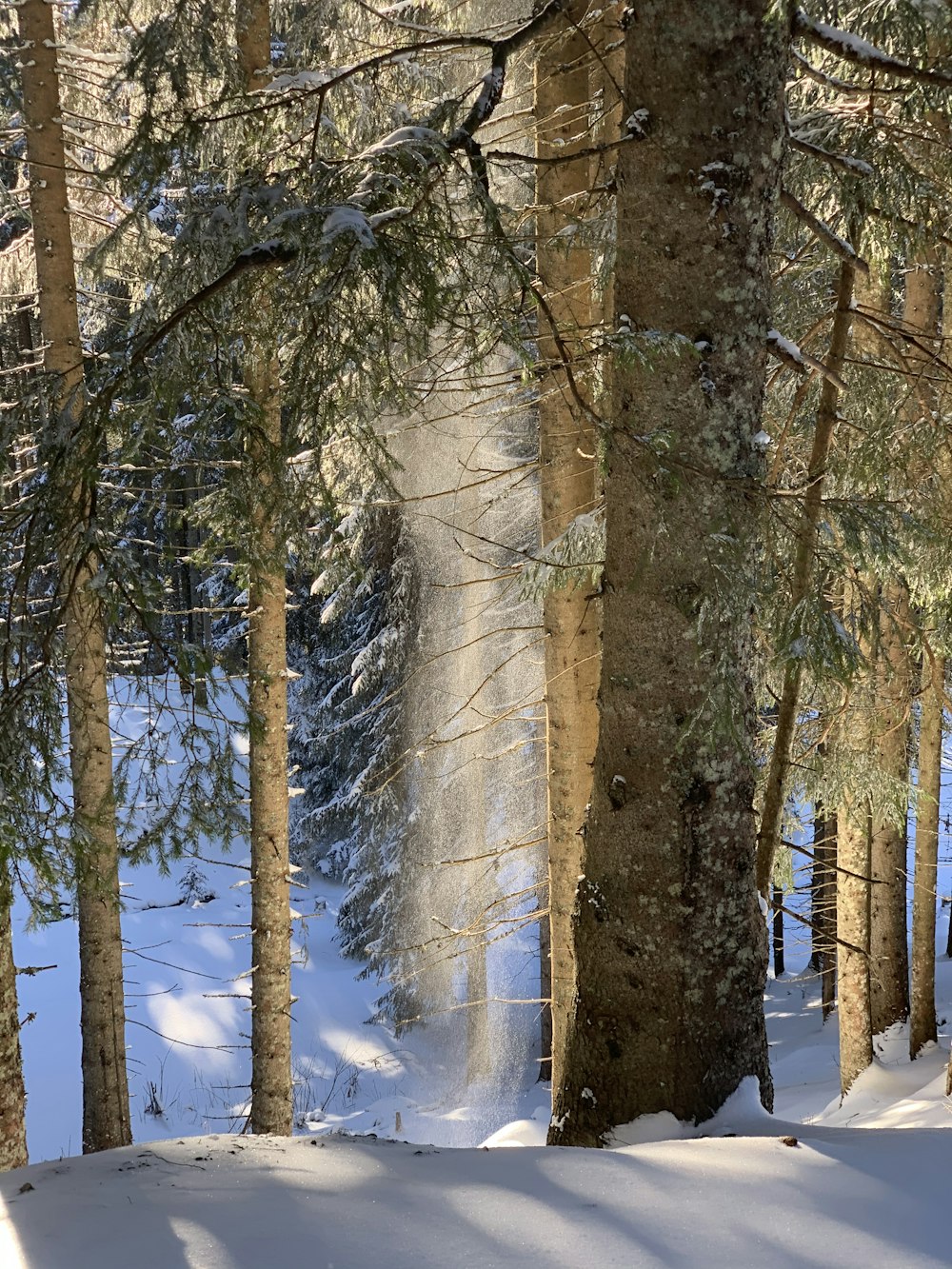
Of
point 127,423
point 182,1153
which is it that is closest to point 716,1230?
point 182,1153

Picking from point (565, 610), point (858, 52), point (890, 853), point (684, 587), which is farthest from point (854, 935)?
point (858, 52)

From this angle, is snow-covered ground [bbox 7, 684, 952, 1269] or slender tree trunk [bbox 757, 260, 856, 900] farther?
slender tree trunk [bbox 757, 260, 856, 900]

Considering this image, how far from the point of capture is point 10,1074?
507 centimetres

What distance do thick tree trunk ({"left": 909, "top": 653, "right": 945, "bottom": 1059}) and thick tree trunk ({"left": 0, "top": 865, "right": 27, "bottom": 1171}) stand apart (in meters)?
6.09

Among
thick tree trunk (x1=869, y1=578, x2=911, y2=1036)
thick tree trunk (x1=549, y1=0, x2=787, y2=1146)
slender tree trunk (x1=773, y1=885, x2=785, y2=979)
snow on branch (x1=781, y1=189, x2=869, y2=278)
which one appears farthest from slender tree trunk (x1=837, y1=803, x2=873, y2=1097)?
slender tree trunk (x1=773, y1=885, x2=785, y2=979)

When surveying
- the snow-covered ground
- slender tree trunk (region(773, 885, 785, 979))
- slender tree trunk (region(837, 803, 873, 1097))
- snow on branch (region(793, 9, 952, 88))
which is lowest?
slender tree trunk (region(773, 885, 785, 979))

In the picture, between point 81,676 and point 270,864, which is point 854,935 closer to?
point 270,864

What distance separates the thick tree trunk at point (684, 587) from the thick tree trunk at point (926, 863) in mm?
4818

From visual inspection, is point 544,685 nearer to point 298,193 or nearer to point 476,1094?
point 298,193

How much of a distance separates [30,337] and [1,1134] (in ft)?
47.9

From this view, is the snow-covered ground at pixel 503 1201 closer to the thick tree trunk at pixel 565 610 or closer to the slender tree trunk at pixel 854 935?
the thick tree trunk at pixel 565 610

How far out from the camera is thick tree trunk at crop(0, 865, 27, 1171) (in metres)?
4.89

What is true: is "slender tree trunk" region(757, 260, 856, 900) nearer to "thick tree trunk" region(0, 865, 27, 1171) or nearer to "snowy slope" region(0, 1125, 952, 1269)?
"snowy slope" region(0, 1125, 952, 1269)

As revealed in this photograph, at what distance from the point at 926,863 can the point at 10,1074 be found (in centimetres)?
709
